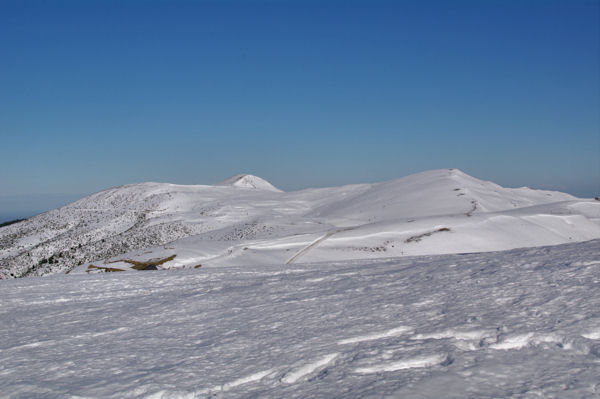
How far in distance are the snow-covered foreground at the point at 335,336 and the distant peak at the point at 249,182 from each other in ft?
285

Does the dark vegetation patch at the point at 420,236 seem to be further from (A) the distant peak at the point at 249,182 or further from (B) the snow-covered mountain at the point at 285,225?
(A) the distant peak at the point at 249,182

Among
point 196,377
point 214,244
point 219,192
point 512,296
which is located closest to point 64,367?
point 196,377

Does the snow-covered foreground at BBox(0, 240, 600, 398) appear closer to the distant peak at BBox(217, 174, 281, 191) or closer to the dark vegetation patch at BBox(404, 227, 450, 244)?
the dark vegetation patch at BBox(404, 227, 450, 244)

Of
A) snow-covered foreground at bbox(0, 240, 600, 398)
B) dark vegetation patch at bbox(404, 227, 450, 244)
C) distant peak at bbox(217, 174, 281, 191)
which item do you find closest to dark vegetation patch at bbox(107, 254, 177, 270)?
dark vegetation patch at bbox(404, 227, 450, 244)

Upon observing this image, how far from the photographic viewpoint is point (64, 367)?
501 cm

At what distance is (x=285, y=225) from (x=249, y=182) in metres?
58.8

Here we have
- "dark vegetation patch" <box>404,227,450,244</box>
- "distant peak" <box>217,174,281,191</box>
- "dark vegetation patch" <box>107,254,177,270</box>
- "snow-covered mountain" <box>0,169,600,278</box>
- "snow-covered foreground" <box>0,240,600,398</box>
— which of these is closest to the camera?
"snow-covered foreground" <box>0,240,600,398</box>

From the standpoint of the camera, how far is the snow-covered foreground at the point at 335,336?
4.03 meters

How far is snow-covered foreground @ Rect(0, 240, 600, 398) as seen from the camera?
4.03m

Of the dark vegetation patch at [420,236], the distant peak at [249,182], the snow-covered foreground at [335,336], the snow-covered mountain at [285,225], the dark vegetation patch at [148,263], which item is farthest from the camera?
the distant peak at [249,182]

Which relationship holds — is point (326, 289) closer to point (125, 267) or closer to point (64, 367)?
point (64, 367)

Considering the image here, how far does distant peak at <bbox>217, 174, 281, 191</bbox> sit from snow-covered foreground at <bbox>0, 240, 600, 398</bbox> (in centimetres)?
8701

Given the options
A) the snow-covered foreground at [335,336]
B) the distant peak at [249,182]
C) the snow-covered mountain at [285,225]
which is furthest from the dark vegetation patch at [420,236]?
the distant peak at [249,182]

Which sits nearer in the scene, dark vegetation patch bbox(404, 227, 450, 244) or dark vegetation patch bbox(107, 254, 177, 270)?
dark vegetation patch bbox(107, 254, 177, 270)
